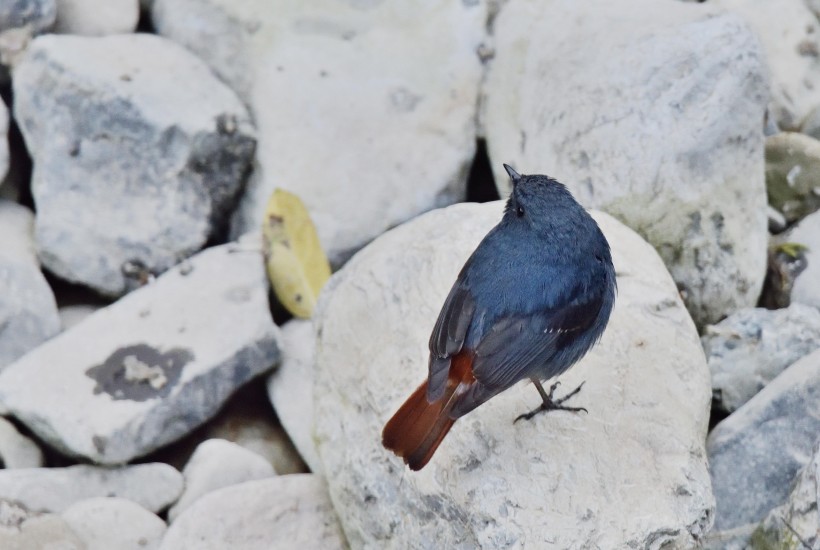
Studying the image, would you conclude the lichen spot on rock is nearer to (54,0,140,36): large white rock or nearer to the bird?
the bird

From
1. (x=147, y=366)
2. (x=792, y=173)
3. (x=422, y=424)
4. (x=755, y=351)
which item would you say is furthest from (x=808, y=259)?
(x=147, y=366)

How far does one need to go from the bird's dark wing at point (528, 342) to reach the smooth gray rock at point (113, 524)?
155cm

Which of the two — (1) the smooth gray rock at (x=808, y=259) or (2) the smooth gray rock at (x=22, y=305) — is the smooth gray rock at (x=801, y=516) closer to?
(1) the smooth gray rock at (x=808, y=259)

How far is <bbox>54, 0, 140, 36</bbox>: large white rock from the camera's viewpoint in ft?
19.2

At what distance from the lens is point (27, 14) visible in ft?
18.6

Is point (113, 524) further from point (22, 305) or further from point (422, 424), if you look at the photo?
point (422, 424)

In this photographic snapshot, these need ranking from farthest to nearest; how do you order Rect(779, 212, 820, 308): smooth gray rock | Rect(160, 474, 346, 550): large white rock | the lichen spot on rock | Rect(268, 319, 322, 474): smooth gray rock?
Rect(779, 212, 820, 308): smooth gray rock
Rect(268, 319, 322, 474): smooth gray rock
the lichen spot on rock
Rect(160, 474, 346, 550): large white rock

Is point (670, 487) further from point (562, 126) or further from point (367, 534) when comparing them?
point (562, 126)

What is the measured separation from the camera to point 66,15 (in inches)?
231

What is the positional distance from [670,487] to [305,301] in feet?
6.94

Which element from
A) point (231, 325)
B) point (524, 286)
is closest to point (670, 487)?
point (524, 286)

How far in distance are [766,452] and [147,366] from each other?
2.46 meters

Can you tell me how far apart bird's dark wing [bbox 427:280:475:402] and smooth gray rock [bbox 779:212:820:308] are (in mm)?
1914

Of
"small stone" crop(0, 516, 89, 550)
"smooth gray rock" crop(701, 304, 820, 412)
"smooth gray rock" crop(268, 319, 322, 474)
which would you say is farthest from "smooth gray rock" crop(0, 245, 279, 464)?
"smooth gray rock" crop(701, 304, 820, 412)
